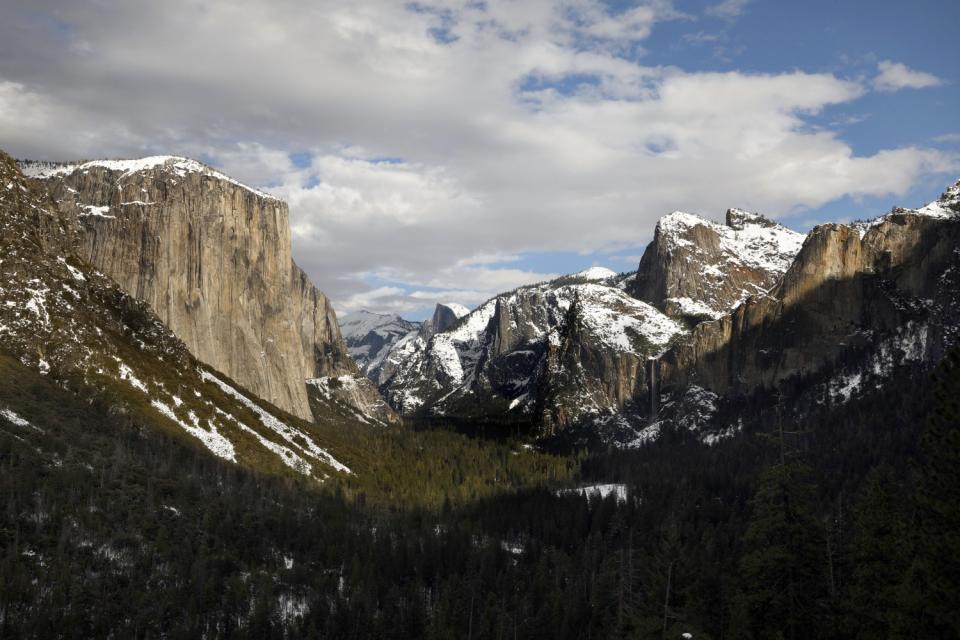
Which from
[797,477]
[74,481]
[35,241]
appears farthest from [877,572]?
[35,241]

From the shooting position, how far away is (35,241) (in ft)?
604

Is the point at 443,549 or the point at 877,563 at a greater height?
the point at 877,563

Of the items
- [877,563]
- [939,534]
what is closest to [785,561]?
[939,534]

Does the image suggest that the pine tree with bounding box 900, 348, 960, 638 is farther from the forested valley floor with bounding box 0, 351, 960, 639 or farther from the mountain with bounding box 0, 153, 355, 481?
the mountain with bounding box 0, 153, 355, 481

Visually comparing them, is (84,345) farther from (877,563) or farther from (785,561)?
(877,563)

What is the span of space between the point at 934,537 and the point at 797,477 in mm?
6710

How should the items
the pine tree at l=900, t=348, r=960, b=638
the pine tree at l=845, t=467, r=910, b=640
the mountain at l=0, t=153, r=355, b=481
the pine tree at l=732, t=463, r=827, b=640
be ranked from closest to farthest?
1. the pine tree at l=900, t=348, r=960, b=638
2. the pine tree at l=732, t=463, r=827, b=640
3. the pine tree at l=845, t=467, r=910, b=640
4. the mountain at l=0, t=153, r=355, b=481

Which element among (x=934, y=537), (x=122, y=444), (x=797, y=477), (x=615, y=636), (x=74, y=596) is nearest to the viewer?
(x=934, y=537)

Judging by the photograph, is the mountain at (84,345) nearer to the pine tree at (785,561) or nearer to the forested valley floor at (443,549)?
the forested valley floor at (443,549)

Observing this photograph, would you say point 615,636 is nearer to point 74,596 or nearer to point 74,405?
point 74,596

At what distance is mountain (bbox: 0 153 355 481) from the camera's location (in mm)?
158625

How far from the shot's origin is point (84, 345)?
16950 centimetres

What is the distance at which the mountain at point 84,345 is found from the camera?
15862 cm

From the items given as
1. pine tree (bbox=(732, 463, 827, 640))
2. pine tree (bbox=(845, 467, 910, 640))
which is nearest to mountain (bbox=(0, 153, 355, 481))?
pine tree (bbox=(732, 463, 827, 640))
